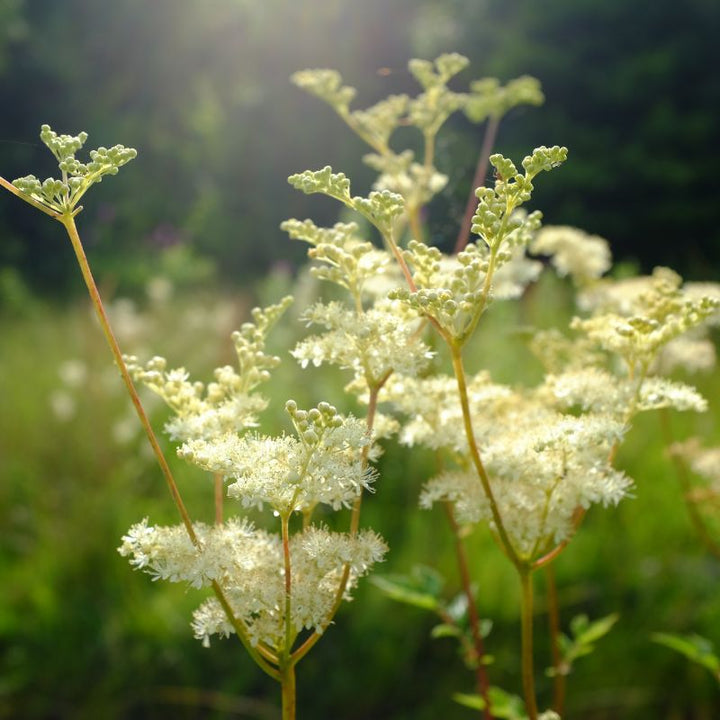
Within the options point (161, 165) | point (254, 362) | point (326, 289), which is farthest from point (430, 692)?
point (161, 165)

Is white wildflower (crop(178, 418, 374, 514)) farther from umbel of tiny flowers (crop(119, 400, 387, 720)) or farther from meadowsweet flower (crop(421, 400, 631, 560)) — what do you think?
meadowsweet flower (crop(421, 400, 631, 560))

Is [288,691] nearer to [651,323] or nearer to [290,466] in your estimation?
[290,466]

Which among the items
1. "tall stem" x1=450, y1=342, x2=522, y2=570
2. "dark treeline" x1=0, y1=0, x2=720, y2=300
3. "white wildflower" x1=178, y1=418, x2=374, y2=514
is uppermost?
"dark treeline" x1=0, y1=0, x2=720, y2=300

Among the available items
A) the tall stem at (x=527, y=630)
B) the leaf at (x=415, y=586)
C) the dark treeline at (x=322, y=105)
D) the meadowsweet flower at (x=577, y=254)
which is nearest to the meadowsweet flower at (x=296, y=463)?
the tall stem at (x=527, y=630)

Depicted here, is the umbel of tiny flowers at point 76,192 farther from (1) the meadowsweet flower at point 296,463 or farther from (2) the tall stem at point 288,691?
(2) the tall stem at point 288,691

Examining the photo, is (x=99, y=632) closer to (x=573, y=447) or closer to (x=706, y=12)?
(x=573, y=447)

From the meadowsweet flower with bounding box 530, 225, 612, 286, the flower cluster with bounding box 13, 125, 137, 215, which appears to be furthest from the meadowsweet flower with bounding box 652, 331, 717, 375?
the flower cluster with bounding box 13, 125, 137, 215
